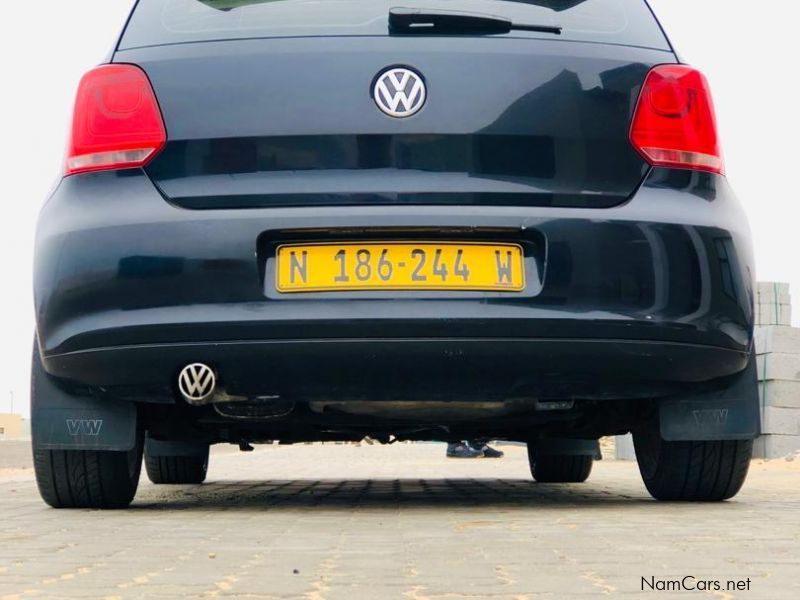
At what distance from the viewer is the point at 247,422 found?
182 inches

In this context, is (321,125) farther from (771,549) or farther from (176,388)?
(771,549)

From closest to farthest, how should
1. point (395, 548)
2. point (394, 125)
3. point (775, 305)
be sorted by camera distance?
1. point (395, 548)
2. point (394, 125)
3. point (775, 305)

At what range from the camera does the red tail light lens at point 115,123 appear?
406 cm

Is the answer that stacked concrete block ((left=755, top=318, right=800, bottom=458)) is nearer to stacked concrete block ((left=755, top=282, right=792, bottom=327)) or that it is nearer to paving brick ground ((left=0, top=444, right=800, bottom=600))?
stacked concrete block ((left=755, top=282, right=792, bottom=327))

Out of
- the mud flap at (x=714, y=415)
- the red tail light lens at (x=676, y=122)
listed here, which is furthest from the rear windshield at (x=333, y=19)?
the mud flap at (x=714, y=415)

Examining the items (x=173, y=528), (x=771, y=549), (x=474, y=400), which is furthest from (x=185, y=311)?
(x=771, y=549)

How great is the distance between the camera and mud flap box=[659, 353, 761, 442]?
4.34 metres

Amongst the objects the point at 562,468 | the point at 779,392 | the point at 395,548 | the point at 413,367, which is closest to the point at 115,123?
the point at 413,367

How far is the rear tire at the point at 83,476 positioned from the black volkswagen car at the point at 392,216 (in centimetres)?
39

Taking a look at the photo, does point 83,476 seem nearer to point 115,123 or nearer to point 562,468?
point 115,123

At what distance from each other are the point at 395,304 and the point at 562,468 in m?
3.79

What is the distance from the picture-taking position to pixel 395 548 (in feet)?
10.6

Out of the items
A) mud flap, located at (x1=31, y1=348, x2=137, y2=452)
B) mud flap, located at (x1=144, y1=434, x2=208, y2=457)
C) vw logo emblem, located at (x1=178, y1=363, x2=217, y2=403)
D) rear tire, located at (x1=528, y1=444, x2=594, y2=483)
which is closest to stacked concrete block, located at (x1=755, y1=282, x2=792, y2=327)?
rear tire, located at (x1=528, y1=444, x2=594, y2=483)

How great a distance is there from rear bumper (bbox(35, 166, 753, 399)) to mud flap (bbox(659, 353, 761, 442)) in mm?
Answer: 245
